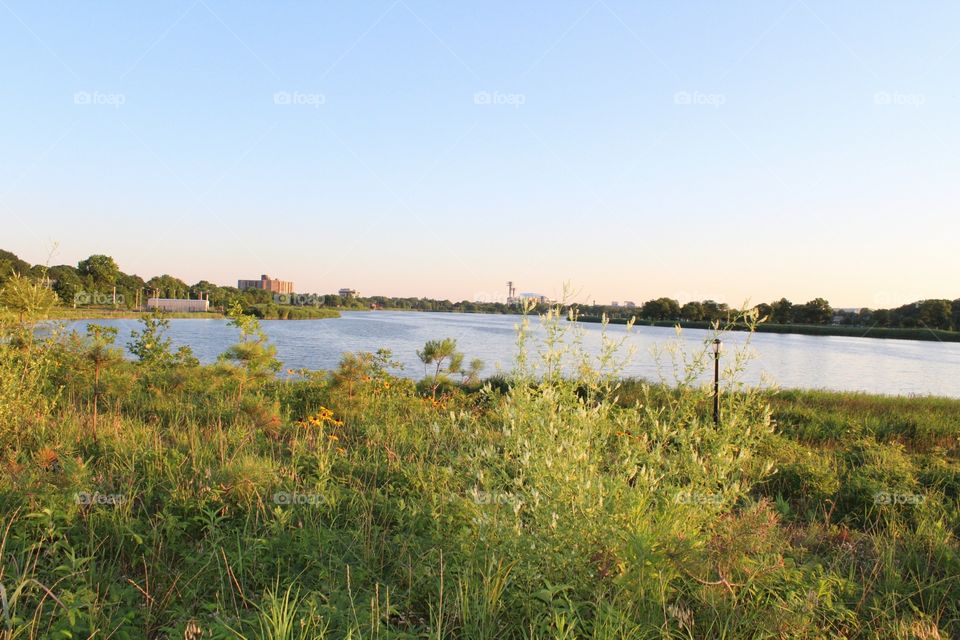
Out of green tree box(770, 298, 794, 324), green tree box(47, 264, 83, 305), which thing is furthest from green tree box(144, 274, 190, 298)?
green tree box(770, 298, 794, 324)

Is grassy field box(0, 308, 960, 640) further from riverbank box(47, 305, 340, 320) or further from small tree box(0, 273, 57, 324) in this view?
riverbank box(47, 305, 340, 320)

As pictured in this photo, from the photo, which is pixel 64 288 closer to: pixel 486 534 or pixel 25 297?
pixel 25 297

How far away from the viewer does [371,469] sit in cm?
470

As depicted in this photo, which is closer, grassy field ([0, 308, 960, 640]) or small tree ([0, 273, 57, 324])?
grassy field ([0, 308, 960, 640])

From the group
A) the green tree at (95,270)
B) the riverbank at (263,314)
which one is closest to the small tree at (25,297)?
the riverbank at (263,314)

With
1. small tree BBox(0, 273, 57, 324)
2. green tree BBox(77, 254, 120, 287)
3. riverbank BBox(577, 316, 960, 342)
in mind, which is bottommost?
riverbank BBox(577, 316, 960, 342)

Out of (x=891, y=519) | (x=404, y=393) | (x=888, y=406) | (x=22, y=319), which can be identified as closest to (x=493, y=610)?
(x=891, y=519)

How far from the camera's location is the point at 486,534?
268 centimetres

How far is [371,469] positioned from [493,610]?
252 centimetres

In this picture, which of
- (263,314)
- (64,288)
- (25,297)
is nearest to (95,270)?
(263,314)

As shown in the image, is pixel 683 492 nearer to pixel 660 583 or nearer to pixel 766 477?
pixel 660 583

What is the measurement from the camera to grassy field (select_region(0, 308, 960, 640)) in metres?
2.38

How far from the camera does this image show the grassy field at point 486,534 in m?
2.38

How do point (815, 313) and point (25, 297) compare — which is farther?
point (815, 313)
